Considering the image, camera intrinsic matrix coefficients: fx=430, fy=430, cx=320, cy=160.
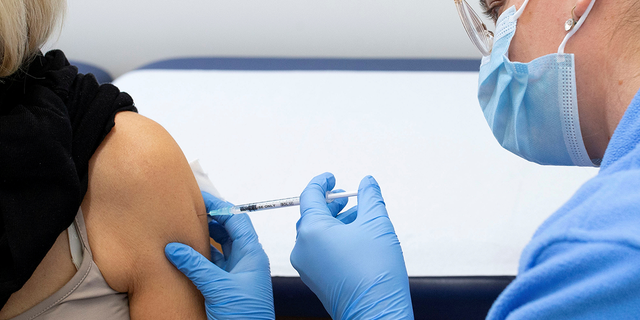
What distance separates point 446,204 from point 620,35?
2.47 ft

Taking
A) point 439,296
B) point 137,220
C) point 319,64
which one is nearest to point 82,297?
point 137,220

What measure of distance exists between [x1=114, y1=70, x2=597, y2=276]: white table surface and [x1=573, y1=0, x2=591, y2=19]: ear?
0.70 m

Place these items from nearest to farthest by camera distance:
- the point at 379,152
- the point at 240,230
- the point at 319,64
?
the point at 240,230 → the point at 379,152 → the point at 319,64

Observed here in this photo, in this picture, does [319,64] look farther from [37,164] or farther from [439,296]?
[37,164]

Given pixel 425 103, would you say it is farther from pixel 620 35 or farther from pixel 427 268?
pixel 620 35

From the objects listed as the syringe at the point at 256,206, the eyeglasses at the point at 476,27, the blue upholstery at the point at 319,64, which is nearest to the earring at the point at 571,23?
the eyeglasses at the point at 476,27

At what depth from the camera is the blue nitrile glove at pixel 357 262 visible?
2.68 ft

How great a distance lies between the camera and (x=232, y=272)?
0.97 m

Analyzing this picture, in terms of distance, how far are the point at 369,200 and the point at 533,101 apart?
0.38 m

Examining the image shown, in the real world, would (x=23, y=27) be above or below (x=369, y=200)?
above

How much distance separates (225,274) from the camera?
0.91m

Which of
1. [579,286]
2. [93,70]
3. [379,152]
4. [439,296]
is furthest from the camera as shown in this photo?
[93,70]

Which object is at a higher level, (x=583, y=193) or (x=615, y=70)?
(x=615, y=70)

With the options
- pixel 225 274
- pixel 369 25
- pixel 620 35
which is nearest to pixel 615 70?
pixel 620 35
